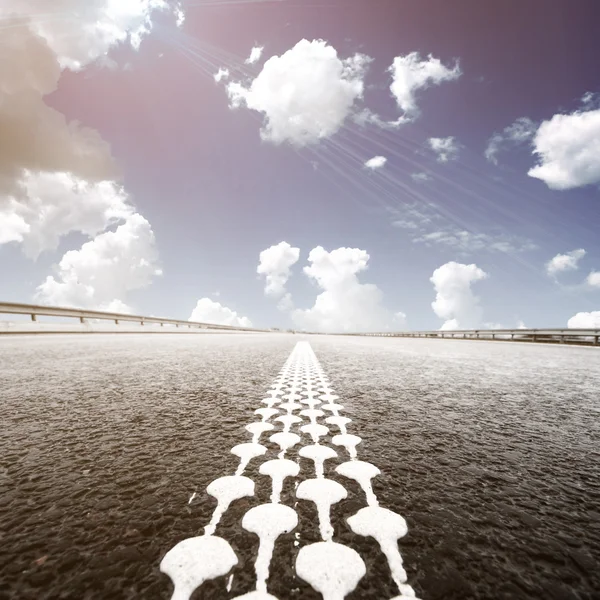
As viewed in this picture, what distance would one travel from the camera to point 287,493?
1250 mm

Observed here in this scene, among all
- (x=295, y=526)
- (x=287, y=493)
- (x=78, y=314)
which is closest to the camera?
(x=295, y=526)

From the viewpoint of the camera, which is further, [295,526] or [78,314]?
[78,314]

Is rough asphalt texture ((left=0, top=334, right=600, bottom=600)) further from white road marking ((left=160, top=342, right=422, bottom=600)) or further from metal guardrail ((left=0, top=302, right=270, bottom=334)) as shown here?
metal guardrail ((left=0, top=302, right=270, bottom=334))

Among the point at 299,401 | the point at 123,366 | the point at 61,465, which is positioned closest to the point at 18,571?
the point at 61,465

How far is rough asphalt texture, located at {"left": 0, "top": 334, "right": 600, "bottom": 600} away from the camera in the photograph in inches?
33.2

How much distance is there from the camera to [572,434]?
6.77 ft

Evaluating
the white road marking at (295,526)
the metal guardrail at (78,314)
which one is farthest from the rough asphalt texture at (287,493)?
the metal guardrail at (78,314)

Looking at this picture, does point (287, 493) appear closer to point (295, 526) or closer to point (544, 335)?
point (295, 526)

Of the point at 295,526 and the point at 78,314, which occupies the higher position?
the point at 78,314

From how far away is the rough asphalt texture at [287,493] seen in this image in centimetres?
84

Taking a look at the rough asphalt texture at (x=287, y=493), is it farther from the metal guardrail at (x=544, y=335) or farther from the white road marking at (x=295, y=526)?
the metal guardrail at (x=544, y=335)

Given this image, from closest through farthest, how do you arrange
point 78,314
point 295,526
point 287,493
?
point 295,526 < point 287,493 < point 78,314

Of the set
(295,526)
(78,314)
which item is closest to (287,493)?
(295,526)

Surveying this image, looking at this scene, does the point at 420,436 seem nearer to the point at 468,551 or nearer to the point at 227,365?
the point at 468,551
